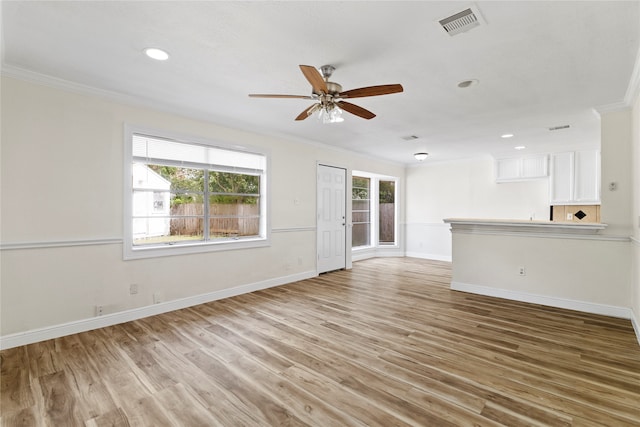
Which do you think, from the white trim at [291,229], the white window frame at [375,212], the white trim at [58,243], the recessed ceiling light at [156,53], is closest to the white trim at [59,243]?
the white trim at [58,243]

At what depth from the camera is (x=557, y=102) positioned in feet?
11.8

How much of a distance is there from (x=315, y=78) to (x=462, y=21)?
1.06 m

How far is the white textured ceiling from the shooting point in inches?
77.4

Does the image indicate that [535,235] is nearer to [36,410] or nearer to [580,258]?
[580,258]

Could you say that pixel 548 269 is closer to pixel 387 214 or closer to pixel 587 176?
pixel 587 176

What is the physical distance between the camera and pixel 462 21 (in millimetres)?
2039

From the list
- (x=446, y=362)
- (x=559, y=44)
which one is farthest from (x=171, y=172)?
(x=559, y=44)

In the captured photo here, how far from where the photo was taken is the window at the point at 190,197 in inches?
145

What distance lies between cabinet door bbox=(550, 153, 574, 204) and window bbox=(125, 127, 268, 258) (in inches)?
226

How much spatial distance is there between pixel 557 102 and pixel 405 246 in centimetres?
531

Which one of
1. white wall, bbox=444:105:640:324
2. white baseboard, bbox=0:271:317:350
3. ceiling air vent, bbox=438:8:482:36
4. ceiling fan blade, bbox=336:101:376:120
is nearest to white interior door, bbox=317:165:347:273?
white baseboard, bbox=0:271:317:350

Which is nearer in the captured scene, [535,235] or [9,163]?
[9,163]

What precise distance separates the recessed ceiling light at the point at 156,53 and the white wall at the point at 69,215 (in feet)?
4.02

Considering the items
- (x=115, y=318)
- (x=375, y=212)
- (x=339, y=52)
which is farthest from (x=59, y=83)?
(x=375, y=212)
